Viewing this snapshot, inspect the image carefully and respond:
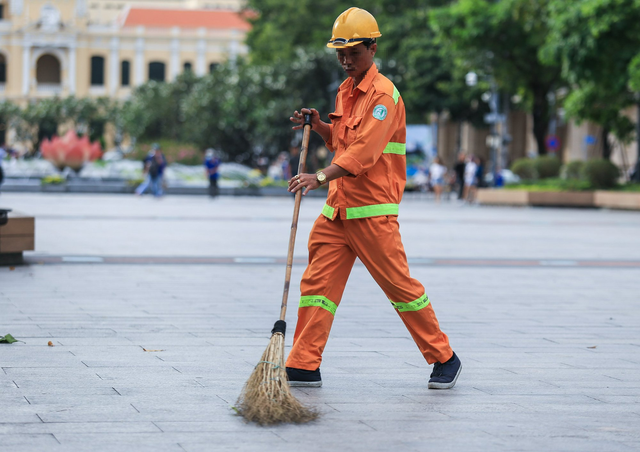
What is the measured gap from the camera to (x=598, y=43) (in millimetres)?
26453

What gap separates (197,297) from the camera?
859 centimetres

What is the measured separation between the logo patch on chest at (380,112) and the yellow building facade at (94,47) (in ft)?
283

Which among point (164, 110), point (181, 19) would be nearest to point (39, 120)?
point (164, 110)

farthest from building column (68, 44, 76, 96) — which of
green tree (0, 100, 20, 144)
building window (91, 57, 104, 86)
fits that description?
green tree (0, 100, 20, 144)

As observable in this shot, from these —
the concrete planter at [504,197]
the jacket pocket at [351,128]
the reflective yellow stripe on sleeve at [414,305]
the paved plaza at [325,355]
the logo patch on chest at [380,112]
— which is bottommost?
the concrete planter at [504,197]

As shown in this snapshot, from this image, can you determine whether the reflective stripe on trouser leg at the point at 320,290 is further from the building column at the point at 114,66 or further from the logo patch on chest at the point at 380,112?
the building column at the point at 114,66

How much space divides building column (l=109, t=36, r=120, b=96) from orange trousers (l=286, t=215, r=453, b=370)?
298ft

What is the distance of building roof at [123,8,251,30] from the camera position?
95.9 metres

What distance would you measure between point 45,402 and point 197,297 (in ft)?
12.9

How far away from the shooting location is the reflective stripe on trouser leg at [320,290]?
511 cm

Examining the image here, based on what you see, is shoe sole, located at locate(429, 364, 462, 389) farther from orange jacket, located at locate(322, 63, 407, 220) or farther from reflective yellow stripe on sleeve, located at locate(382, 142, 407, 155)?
reflective yellow stripe on sleeve, located at locate(382, 142, 407, 155)

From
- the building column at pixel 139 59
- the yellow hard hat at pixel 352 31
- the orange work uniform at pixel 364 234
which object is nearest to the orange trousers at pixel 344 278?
the orange work uniform at pixel 364 234

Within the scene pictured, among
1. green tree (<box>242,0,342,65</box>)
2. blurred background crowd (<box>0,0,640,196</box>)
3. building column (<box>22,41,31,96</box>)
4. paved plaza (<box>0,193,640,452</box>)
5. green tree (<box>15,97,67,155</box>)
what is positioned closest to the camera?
paved plaza (<box>0,193,640,452</box>)

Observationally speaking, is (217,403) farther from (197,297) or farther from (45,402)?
(197,297)
